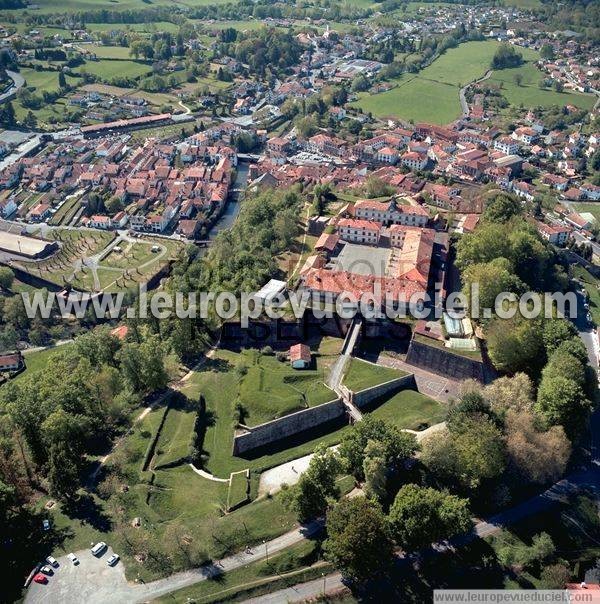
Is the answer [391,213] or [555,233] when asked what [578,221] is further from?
[391,213]

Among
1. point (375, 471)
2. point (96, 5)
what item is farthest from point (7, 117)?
point (375, 471)

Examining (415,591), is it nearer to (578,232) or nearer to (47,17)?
(578,232)

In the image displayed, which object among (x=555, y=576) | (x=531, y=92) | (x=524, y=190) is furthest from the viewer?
(x=531, y=92)

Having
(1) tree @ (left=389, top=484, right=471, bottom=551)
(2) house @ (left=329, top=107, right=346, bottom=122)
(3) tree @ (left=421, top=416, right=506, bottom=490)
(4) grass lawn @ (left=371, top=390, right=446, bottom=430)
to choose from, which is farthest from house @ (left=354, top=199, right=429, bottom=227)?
(2) house @ (left=329, top=107, right=346, bottom=122)

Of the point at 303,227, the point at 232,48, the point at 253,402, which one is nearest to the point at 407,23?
the point at 232,48

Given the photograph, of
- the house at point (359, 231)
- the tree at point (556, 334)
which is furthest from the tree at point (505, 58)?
the tree at point (556, 334)

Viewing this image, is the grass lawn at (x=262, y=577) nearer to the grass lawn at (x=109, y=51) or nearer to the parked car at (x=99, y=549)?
the parked car at (x=99, y=549)

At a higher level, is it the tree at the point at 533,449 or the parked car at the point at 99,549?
the tree at the point at 533,449
